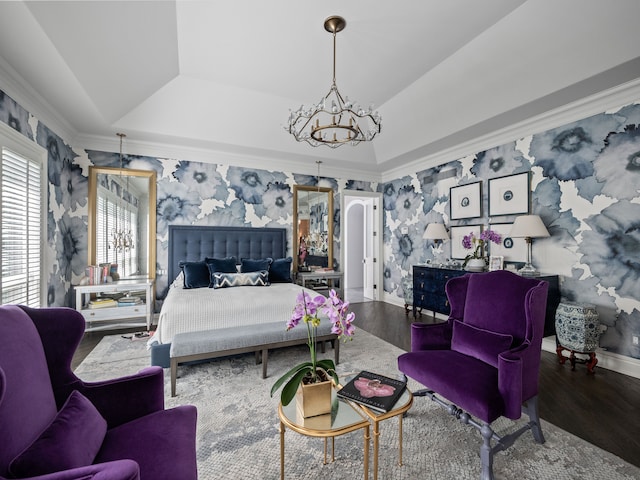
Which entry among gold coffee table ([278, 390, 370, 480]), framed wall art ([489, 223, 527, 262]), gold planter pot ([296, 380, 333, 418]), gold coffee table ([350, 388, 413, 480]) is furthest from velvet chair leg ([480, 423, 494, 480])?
framed wall art ([489, 223, 527, 262])

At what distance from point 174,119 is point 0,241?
2509mm

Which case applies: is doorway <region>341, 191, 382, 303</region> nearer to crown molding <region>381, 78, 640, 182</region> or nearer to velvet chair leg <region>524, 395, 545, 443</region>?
crown molding <region>381, 78, 640, 182</region>

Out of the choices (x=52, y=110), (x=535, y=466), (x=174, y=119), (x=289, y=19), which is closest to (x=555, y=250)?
(x=535, y=466)

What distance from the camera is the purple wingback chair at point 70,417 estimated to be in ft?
3.17

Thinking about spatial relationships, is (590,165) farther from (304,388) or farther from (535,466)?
(304,388)

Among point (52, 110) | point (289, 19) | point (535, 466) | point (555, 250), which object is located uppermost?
point (289, 19)

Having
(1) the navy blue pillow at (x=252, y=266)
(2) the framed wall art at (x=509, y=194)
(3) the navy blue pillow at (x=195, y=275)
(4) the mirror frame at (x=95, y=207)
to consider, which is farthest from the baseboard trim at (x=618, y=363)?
(4) the mirror frame at (x=95, y=207)

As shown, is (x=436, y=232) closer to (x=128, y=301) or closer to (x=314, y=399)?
(x=314, y=399)

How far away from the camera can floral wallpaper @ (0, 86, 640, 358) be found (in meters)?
3.11

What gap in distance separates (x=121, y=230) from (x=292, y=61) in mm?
3605

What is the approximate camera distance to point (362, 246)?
852 centimetres

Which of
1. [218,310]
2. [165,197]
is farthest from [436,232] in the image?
[165,197]

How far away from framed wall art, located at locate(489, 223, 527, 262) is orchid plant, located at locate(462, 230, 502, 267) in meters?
0.07

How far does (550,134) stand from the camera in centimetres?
372
